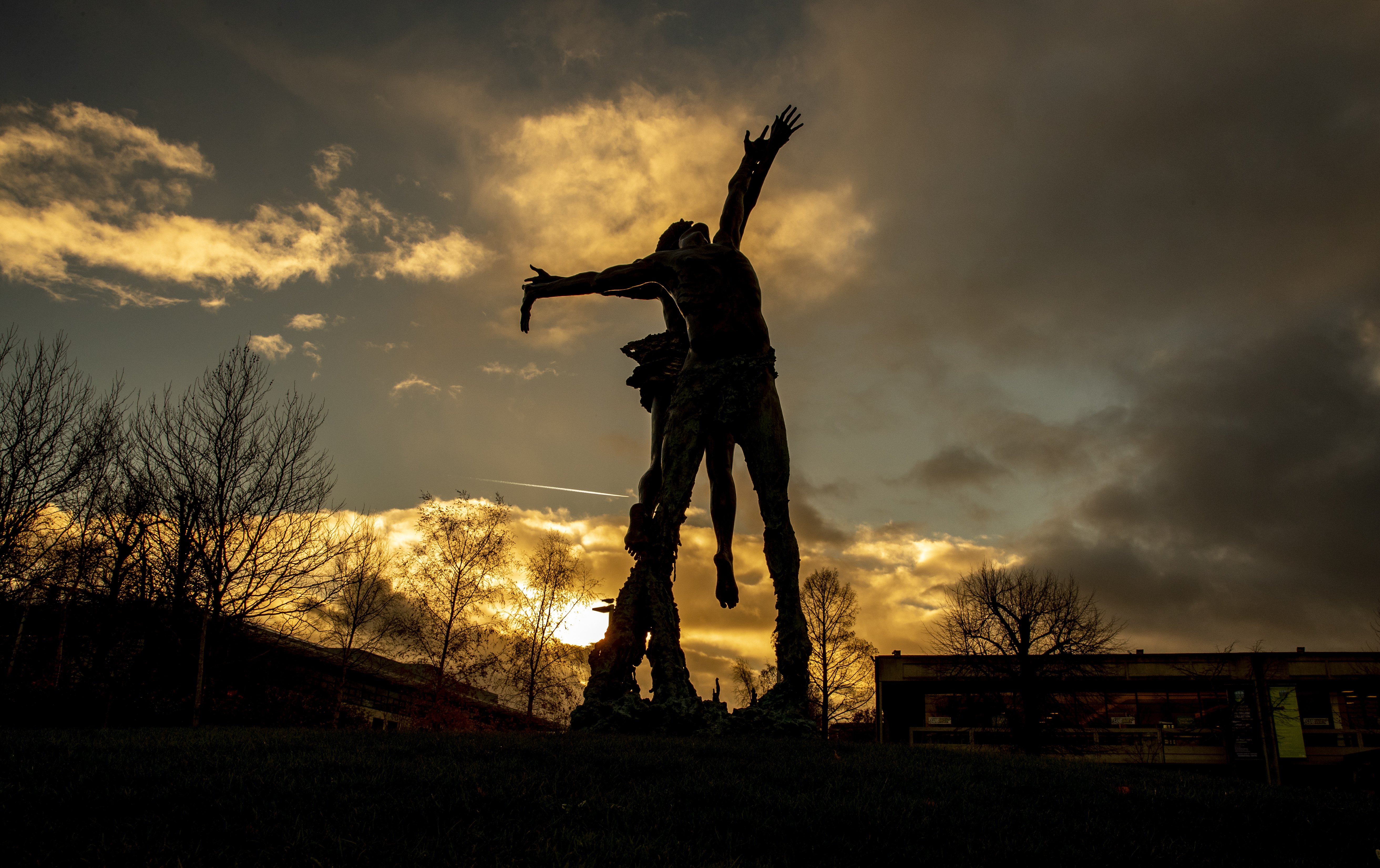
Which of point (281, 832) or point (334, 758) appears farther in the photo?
point (334, 758)

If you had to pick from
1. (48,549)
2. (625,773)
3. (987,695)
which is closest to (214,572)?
(48,549)

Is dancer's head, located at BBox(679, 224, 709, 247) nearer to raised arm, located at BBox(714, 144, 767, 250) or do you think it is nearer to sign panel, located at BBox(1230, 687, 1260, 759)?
raised arm, located at BBox(714, 144, 767, 250)

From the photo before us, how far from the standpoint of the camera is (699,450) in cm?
809

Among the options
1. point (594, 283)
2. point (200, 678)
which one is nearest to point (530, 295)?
point (594, 283)

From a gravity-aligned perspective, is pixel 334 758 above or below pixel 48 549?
below

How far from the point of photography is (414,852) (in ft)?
10.8

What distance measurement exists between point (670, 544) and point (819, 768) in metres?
2.99

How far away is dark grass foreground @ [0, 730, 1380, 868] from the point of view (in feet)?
11.3

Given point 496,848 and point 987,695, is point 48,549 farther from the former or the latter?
point 987,695

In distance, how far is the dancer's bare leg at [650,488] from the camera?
25.5ft

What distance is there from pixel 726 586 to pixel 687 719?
210cm

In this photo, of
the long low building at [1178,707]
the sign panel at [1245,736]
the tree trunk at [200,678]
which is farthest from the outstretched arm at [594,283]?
the sign panel at [1245,736]

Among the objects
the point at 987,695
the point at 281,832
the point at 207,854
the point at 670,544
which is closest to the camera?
the point at 207,854

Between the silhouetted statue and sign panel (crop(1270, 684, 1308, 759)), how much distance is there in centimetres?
3435
